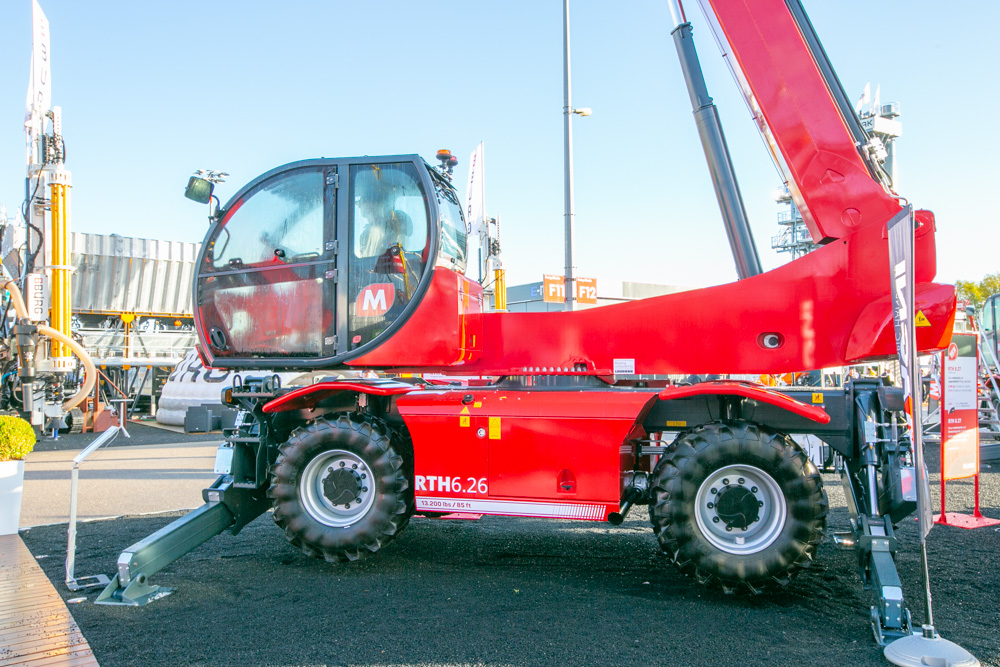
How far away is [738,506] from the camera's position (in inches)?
200

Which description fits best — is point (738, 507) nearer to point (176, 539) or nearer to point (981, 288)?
point (176, 539)

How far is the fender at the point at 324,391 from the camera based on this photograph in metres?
5.89

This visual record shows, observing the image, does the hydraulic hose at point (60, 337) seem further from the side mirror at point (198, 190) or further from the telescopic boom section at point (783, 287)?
the telescopic boom section at point (783, 287)

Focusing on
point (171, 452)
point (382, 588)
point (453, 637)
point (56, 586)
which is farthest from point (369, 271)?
point (171, 452)

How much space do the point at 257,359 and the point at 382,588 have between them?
2.18m

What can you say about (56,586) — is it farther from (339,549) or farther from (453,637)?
(453,637)

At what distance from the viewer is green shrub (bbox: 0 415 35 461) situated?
7.17 metres

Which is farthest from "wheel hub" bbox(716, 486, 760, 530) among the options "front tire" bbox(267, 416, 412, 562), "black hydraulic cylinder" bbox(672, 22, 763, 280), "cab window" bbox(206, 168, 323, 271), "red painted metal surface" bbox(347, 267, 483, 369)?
"cab window" bbox(206, 168, 323, 271)

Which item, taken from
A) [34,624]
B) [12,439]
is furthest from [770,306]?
[12,439]

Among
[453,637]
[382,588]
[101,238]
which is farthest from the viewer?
[101,238]

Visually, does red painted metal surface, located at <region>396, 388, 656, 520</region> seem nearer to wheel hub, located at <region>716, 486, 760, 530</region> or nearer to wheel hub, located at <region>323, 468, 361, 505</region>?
wheel hub, located at <region>323, 468, 361, 505</region>

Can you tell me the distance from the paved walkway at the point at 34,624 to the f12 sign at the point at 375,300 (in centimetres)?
289

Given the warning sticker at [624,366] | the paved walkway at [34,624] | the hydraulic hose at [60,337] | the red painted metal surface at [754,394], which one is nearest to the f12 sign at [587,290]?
the hydraulic hose at [60,337]

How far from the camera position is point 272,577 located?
5.70 m
